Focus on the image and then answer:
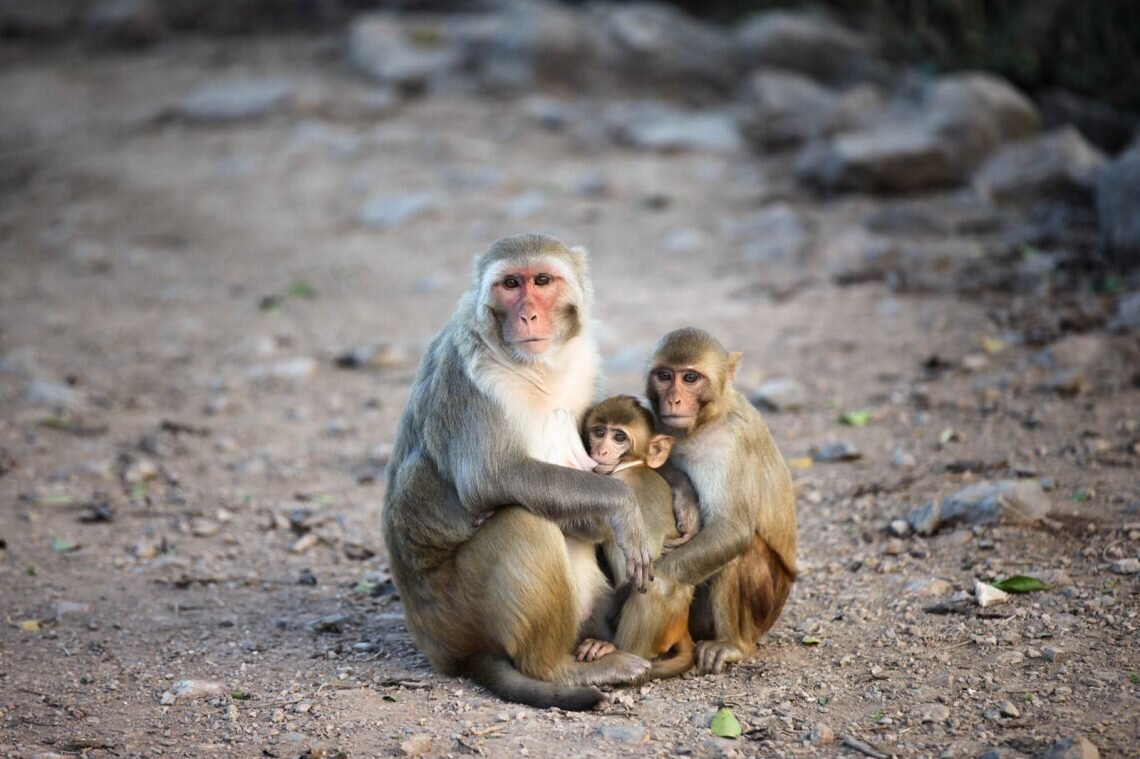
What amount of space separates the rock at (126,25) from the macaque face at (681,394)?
643 inches

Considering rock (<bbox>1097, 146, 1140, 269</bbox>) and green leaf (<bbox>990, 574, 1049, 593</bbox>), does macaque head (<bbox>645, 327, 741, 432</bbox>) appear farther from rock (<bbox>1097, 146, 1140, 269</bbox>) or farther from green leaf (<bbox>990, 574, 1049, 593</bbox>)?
rock (<bbox>1097, 146, 1140, 269</bbox>)

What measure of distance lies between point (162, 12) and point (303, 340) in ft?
36.5

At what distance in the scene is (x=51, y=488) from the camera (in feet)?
25.2

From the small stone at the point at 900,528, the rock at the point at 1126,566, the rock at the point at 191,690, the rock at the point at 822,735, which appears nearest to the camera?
the rock at the point at 822,735

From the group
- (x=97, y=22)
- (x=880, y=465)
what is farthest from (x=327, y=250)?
(x=97, y=22)

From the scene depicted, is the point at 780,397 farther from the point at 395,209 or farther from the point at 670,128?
the point at 670,128

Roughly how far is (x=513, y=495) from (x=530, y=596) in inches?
15.6

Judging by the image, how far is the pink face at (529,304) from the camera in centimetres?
493

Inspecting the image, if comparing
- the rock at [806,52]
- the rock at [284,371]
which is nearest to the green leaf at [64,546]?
the rock at [284,371]

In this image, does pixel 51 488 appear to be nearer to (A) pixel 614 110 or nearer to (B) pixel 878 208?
(B) pixel 878 208

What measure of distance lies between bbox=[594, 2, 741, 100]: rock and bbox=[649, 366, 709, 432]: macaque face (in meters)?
11.4

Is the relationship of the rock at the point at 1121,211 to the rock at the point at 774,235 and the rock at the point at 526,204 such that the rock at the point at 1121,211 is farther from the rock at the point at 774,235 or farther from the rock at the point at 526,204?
the rock at the point at 526,204

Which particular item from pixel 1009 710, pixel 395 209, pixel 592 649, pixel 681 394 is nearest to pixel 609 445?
pixel 681 394

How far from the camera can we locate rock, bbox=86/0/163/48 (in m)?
19.0
